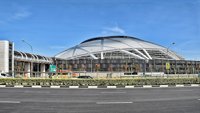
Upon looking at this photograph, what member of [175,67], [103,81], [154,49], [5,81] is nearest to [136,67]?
[175,67]

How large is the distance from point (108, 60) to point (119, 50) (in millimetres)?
16013

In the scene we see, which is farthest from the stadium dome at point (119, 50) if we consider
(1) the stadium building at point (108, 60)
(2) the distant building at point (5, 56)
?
(2) the distant building at point (5, 56)

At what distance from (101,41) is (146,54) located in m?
22.9

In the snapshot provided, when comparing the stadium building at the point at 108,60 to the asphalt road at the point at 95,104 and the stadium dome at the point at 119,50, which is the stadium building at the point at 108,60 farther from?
the asphalt road at the point at 95,104

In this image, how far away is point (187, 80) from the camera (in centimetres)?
3281

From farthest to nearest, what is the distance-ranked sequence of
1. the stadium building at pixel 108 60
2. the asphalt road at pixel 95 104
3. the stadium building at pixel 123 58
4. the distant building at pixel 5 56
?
1. the stadium building at pixel 123 58
2. the stadium building at pixel 108 60
3. the distant building at pixel 5 56
4. the asphalt road at pixel 95 104

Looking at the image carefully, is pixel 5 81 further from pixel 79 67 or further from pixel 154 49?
pixel 154 49

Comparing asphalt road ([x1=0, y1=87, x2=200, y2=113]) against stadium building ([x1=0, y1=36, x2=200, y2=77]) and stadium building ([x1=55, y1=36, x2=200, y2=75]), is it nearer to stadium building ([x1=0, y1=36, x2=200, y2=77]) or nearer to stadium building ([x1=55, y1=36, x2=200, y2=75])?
stadium building ([x1=0, y1=36, x2=200, y2=77])

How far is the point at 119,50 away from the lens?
91.6m

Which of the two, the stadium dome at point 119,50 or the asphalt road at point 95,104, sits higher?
the stadium dome at point 119,50

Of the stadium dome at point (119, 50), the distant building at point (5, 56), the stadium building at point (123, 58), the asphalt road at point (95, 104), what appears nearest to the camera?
the asphalt road at point (95, 104)

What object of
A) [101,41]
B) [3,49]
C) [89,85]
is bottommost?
[89,85]

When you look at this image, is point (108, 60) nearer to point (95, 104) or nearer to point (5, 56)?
point (5, 56)

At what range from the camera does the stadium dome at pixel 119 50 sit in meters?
89.4
